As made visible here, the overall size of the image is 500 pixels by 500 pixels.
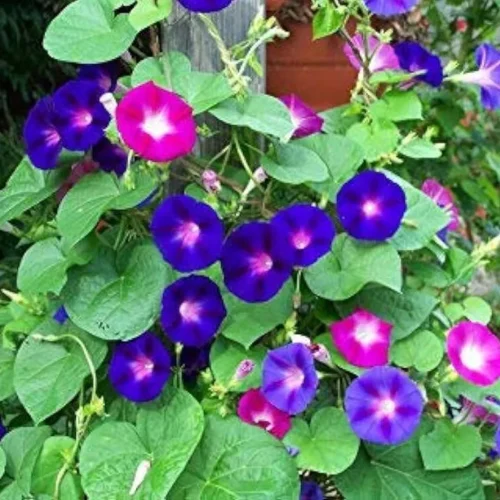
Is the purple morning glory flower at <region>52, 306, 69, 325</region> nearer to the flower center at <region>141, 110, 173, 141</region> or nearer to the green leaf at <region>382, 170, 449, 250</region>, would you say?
the flower center at <region>141, 110, 173, 141</region>

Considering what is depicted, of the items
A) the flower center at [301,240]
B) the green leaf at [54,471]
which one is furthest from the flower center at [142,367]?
the flower center at [301,240]

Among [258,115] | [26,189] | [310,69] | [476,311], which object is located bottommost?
[310,69]

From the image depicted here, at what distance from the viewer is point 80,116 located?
4.15 ft

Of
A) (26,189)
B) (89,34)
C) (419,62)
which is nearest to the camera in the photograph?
(89,34)

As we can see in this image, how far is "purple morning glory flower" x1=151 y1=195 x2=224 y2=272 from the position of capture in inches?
47.1

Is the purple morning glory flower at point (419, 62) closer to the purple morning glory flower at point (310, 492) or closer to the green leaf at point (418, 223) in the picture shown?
the green leaf at point (418, 223)

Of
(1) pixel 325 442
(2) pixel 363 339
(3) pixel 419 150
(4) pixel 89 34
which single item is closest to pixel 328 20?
(3) pixel 419 150

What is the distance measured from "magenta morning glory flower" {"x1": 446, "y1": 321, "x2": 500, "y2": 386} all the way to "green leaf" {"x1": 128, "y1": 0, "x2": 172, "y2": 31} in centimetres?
50

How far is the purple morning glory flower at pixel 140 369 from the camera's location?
124cm

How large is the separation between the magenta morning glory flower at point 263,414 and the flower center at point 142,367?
112 mm

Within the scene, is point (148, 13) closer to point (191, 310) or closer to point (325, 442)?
point (191, 310)

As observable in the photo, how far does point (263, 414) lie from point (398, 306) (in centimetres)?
22

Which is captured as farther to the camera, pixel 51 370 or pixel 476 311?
pixel 476 311

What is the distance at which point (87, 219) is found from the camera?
48.1 inches
